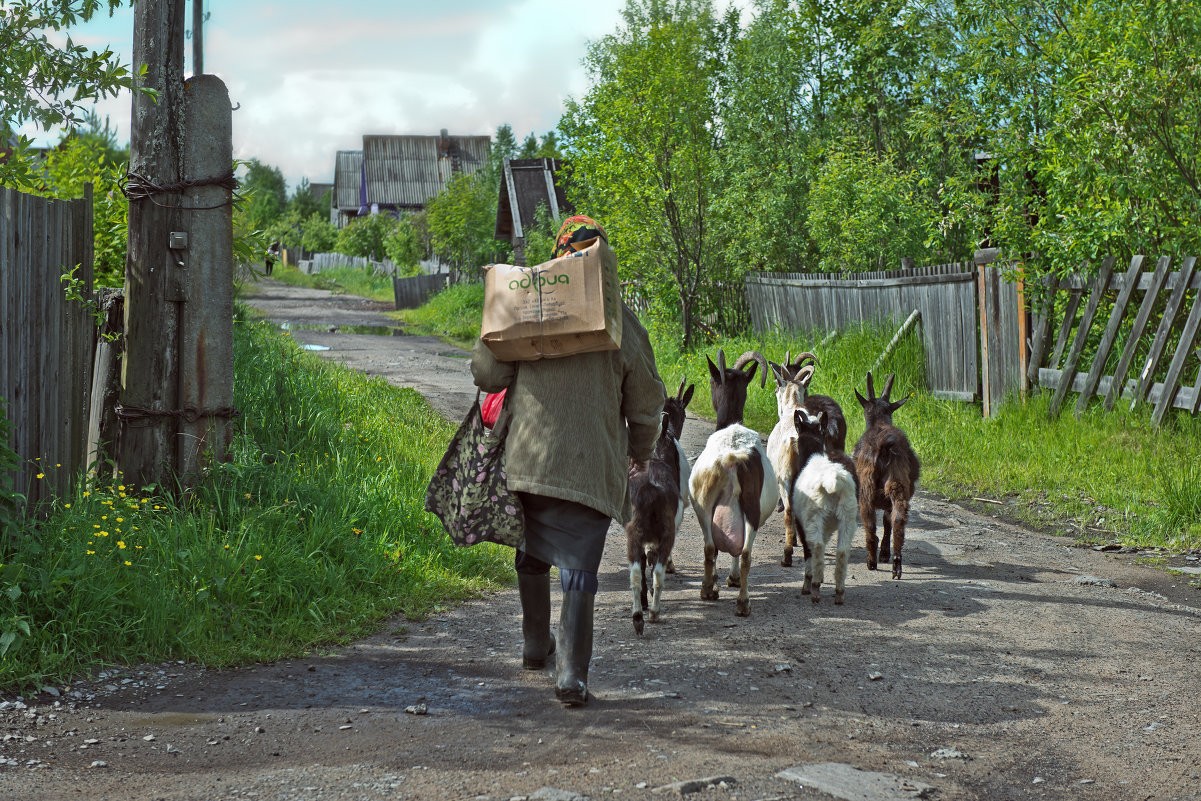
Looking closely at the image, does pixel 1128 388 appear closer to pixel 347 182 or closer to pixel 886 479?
pixel 886 479

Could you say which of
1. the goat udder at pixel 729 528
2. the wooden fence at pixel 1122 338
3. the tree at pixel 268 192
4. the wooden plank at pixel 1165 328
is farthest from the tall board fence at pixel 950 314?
the tree at pixel 268 192

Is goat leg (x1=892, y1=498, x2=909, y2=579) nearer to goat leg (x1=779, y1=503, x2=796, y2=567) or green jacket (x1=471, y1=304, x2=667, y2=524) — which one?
goat leg (x1=779, y1=503, x2=796, y2=567)

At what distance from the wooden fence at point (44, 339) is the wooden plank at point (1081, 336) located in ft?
29.0

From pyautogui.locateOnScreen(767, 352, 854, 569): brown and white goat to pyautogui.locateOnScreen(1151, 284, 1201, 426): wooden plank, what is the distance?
3.73 m

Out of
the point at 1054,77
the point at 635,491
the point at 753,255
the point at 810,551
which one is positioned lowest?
the point at 810,551

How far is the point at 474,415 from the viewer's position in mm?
4996

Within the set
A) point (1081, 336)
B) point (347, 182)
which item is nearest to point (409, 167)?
point (347, 182)

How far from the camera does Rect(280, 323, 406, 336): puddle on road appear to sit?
2563cm

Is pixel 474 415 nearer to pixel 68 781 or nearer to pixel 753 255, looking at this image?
pixel 68 781

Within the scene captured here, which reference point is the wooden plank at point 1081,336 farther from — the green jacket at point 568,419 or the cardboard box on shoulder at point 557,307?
the cardboard box on shoulder at point 557,307

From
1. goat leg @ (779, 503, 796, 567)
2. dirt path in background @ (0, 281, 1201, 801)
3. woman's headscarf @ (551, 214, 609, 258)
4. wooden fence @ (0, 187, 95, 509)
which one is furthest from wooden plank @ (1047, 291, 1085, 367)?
wooden fence @ (0, 187, 95, 509)

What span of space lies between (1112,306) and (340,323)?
2142 cm

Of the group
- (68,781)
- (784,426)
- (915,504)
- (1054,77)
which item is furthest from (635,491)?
(1054,77)

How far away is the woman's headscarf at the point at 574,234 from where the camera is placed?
466cm
